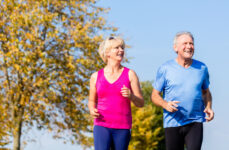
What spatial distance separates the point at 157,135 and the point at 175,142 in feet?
107

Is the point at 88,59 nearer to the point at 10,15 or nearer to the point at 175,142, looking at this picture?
the point at 10,15

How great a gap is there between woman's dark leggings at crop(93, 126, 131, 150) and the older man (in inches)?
29.8

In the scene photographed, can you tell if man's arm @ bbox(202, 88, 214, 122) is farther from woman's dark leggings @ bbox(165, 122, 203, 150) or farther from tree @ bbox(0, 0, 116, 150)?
tree @ bbox(0, 0, 116, 150)

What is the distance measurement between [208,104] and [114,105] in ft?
5.07

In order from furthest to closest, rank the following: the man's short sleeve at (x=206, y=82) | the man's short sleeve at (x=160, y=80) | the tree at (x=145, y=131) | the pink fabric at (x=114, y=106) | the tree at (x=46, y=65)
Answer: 1. the tree at (x=145, y=131)
2. the tree at (x=46, y=65)
3. the man's short sleeve at (x=206, y=82)
4. the man's short sleeve at (x=160, y=80)
5. the pink fabric at (x=114, y=106)

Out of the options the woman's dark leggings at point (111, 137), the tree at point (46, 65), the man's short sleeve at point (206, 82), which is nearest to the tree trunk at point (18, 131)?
the tree at point (46, 65)

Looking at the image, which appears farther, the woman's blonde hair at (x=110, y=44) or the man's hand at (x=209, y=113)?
the man's hand at (x=209, y=113)

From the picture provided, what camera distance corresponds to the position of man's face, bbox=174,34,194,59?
18.0 ft

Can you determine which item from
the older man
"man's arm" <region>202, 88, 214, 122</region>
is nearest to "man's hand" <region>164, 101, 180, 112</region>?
the older man

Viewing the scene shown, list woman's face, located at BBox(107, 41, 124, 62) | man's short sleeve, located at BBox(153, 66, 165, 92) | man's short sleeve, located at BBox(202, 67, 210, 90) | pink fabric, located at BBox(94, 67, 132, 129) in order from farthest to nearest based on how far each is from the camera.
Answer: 1. man's short sleeve, located at BBox(202, 67, 210, 90)
2. man's short sleeve, located at BBox(153, 66, 165, 92)
3. woman's face, located at BBox(107, 41, 124, 62)
4. pink fabric, located at BBox(94, 67, 132, 129)

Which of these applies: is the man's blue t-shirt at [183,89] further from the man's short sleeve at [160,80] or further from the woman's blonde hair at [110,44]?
the woman's blonde hair at [110,44]

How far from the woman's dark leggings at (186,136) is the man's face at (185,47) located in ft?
3.27

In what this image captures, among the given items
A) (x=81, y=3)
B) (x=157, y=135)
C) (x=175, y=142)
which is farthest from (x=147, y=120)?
(x=175, y=142)

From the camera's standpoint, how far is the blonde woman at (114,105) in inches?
199
